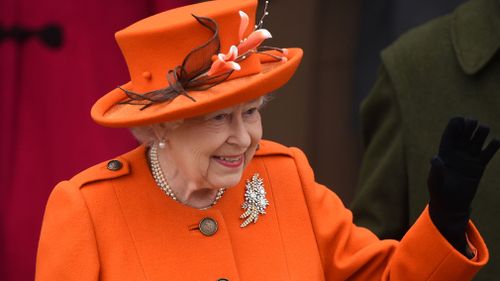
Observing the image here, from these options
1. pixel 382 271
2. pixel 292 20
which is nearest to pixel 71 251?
pixel 382 271

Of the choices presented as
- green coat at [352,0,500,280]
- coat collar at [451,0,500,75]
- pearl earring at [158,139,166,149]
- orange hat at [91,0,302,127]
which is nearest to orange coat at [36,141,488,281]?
pearl earring at [158,139,166,149]

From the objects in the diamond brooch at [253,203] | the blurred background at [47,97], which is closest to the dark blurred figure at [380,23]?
the blurred background at [47,97]

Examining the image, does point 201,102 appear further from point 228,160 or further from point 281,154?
point 281,154

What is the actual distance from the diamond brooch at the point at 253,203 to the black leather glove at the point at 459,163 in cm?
54

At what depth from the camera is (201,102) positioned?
315 cm

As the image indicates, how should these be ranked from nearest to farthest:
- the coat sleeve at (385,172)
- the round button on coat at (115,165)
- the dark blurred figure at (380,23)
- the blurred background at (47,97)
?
the round button on coat at (115,165) → the coat sleeve at (385,172) → the blurred background at (47,97) → the dark blurred figure at (380,23)

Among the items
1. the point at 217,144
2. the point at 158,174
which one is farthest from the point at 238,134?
the point at 158,174

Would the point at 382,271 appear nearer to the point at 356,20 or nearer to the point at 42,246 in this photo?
the point at 42,246

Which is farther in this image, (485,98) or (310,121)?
(310,121)

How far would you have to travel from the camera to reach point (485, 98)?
13.7 feet

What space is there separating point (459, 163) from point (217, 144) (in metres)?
0.67

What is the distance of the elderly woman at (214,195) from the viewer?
3287 millimetres

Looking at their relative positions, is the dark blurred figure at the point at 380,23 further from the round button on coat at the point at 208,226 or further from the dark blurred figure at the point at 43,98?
the round button on coat at the point at 208,226

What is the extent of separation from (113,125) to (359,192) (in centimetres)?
144
